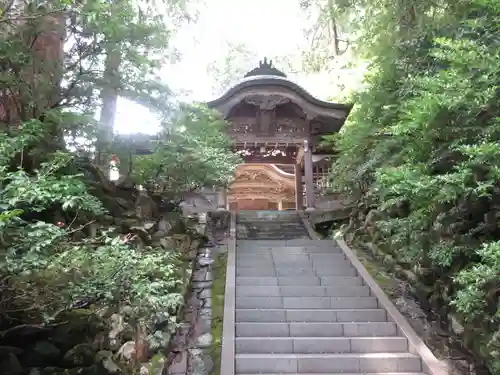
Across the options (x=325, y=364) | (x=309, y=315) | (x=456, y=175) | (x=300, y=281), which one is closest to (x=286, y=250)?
(x=300, y=281)

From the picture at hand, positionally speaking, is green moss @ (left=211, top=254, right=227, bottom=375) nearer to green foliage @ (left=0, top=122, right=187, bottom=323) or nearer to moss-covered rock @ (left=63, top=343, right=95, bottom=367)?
green foliage @ (left=0, top=122, right=187, bottom=323)

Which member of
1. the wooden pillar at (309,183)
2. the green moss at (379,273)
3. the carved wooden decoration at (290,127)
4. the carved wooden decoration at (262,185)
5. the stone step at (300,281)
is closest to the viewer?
the green moss at (379,273)

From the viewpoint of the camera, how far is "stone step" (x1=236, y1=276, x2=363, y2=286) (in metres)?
6.92

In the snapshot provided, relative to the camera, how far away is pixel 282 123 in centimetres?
1271

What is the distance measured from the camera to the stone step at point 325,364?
4.89 meters

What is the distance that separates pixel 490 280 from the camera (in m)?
4.05

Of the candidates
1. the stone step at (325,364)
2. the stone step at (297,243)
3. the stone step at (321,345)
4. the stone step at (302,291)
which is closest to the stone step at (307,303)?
the stone step at (302,291)

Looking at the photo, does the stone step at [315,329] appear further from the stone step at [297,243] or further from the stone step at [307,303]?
the stone step at [297,243]

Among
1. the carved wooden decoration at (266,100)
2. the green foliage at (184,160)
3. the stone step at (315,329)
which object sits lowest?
the stone step at (315,329)

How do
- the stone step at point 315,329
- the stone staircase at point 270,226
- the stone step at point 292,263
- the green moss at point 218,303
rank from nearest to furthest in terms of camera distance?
the green moss at point 218,303
the stone step at point 315,329
the stone step at point 292,263
the stone staircase at point 270,226

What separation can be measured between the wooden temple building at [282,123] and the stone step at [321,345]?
6.34 metres

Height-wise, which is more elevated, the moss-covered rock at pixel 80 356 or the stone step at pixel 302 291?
the stone step at pixel 302 291

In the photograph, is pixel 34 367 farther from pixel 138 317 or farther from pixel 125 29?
pixel 125 29

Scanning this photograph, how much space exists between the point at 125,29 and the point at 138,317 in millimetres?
3763
